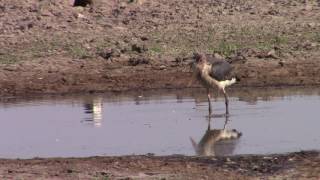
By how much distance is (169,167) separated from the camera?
32.9 feet

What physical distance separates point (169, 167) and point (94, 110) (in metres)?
4.98

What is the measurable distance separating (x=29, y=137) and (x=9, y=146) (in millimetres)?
528

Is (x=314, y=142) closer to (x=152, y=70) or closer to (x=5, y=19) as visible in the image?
(x=152, y=70)

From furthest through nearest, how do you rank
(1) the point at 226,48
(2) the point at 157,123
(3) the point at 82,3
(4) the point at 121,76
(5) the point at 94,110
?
(3) the point at 82,3 < (1) the point at 226,48 < (4) the point at 121,76 < (5) the point at 94,110 < (2) the point at 157,123

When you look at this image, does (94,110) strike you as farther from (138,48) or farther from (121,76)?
(138,48)

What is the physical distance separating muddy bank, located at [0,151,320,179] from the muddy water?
1.94ft

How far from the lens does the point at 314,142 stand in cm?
1143

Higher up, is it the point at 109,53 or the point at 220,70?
the point at 220,70

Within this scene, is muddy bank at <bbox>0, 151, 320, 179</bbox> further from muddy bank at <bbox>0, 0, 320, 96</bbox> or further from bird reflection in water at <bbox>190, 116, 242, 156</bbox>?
muddy bank at <bbox>0, 0, 320, 96</bbox>

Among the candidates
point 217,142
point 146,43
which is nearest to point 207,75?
point 217,142

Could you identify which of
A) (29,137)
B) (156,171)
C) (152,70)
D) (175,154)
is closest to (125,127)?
(29,137)

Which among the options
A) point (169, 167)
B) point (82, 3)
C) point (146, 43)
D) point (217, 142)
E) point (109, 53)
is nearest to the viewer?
point (169, 167)

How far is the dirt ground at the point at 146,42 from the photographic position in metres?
17.7

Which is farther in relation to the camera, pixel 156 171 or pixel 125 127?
pixel 125 127
